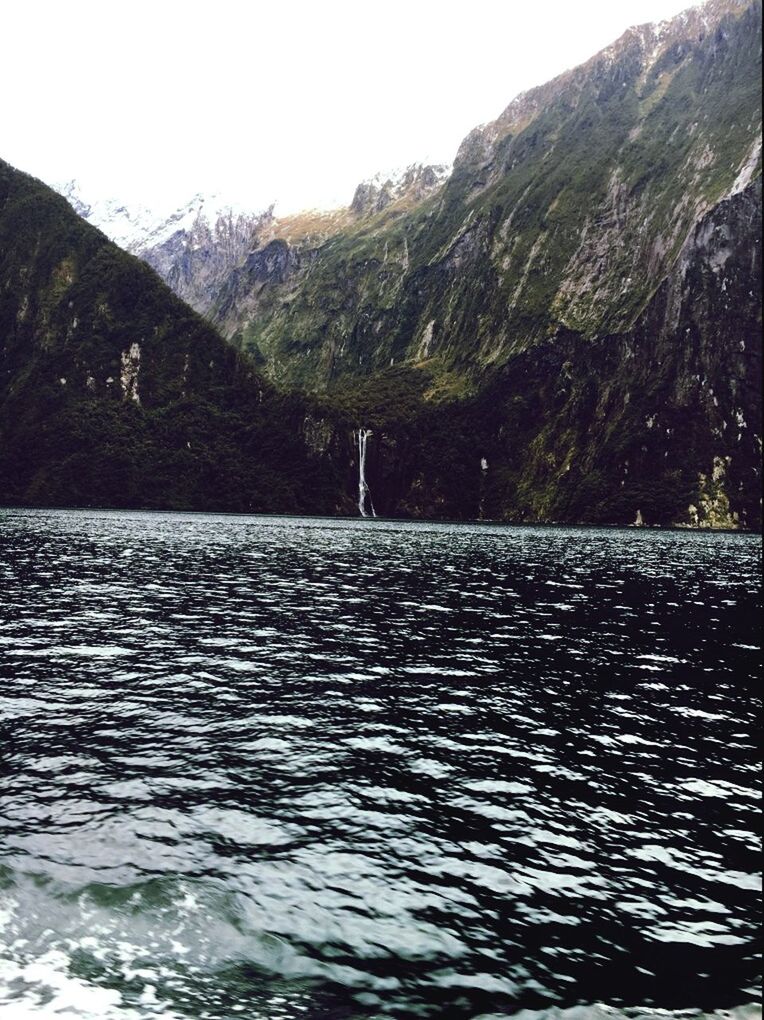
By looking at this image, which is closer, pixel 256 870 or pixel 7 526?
pixel 256 870

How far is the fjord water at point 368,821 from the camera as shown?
10.1 m

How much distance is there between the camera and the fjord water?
1008 cm

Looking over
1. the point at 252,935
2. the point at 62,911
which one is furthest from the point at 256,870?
the point at 62,911

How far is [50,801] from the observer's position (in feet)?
49.9

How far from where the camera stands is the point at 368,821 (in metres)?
15.1

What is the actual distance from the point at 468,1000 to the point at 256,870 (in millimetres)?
4874

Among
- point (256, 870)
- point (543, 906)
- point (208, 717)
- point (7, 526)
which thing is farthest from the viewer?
point (7, 526)

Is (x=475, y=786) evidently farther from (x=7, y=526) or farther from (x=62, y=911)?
(x=7, y=526)

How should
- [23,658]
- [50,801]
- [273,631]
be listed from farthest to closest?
1. [273,631]
2. [23,658]
3. [50,801]

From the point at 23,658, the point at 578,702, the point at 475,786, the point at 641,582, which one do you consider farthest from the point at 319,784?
the point at 641,582

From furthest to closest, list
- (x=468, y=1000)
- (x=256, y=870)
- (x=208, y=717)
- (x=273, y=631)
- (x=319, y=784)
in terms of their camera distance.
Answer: (x=273, y=631)
(x=208, y=717)
(x=319, y=784)
(x=256, y=870)
(x=468, y=1000)

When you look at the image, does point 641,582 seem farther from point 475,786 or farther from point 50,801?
point 50,801

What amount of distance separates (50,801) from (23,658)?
48.6ft

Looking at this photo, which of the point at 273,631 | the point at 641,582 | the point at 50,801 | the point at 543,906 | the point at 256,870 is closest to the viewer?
the point at 543,906
